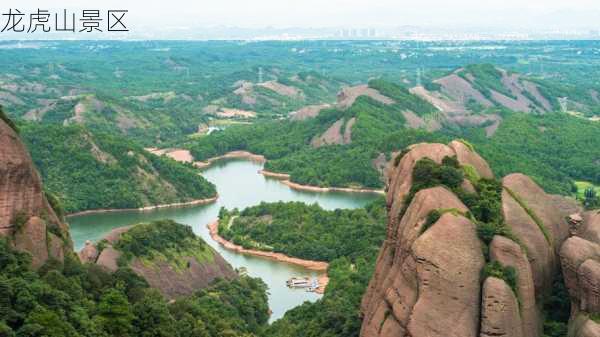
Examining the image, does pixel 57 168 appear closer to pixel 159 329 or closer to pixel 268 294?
pixel 268 294

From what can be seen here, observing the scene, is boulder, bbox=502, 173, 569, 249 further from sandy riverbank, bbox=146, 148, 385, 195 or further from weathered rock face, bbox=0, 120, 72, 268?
sandy riverbank, bbox=146, 148, 385, 195

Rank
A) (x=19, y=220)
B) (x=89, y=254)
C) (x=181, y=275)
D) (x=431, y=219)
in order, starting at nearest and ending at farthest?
(x=431, y=219) < (x=19, y=220) < (x=89, y=254) < (x=181, y=275)

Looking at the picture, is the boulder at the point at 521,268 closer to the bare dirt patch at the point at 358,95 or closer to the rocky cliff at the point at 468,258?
the rocky cliff at the point at 468,258

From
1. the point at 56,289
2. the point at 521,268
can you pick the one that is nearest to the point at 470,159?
the point at 521,268

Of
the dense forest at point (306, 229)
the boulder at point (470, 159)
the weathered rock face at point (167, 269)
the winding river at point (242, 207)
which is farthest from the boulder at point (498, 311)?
the dense forest at point (306, 229)

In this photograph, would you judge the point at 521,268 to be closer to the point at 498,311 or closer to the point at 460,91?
the point at 498,311

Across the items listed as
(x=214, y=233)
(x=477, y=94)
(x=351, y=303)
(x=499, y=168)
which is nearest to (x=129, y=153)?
(x=214, y=233)

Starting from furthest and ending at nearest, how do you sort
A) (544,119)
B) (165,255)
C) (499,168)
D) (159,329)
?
1. (544,119)
2. (499,168)
3. (165,255)
4. (159,329)
